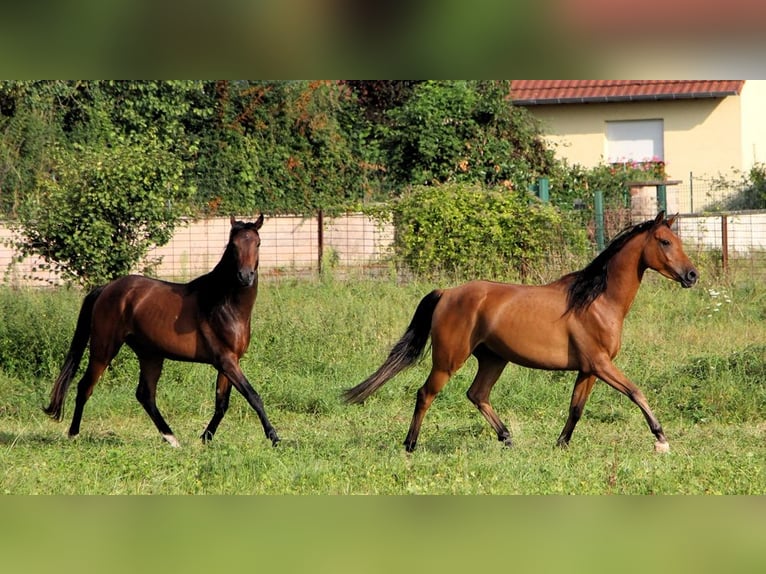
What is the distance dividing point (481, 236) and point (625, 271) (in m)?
6.88

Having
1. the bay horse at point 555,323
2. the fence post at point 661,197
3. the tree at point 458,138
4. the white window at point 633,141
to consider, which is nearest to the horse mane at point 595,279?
the bay horse at point 555,323

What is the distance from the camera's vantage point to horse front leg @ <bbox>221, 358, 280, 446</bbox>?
818cm

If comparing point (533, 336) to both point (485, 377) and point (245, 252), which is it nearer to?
point (485, 377)

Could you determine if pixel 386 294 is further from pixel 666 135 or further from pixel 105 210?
pixel 666 135

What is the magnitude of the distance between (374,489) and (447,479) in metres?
0.59

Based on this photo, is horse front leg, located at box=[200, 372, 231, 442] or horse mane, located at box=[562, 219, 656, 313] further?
horse front leg, located at box=[200, 372, 231, 442]

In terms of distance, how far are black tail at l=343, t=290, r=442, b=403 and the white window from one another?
17.4 meters

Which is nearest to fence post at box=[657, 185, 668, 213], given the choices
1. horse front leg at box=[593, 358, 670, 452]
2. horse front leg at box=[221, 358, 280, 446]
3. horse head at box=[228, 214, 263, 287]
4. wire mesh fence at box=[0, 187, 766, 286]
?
wire mesh fence at box=[0, 187, 766, 286]

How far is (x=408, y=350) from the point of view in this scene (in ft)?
27.3

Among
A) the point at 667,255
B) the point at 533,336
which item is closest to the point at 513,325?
the point at 533,336

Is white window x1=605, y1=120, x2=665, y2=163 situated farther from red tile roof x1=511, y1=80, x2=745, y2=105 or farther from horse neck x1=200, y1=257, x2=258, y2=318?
horse neck x1=200, y1=257, x2=258, y2=318

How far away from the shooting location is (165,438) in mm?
8461

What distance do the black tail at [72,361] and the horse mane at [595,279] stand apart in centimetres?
397

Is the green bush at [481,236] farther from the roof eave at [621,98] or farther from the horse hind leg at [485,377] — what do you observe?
the roof eave at [621,98]
